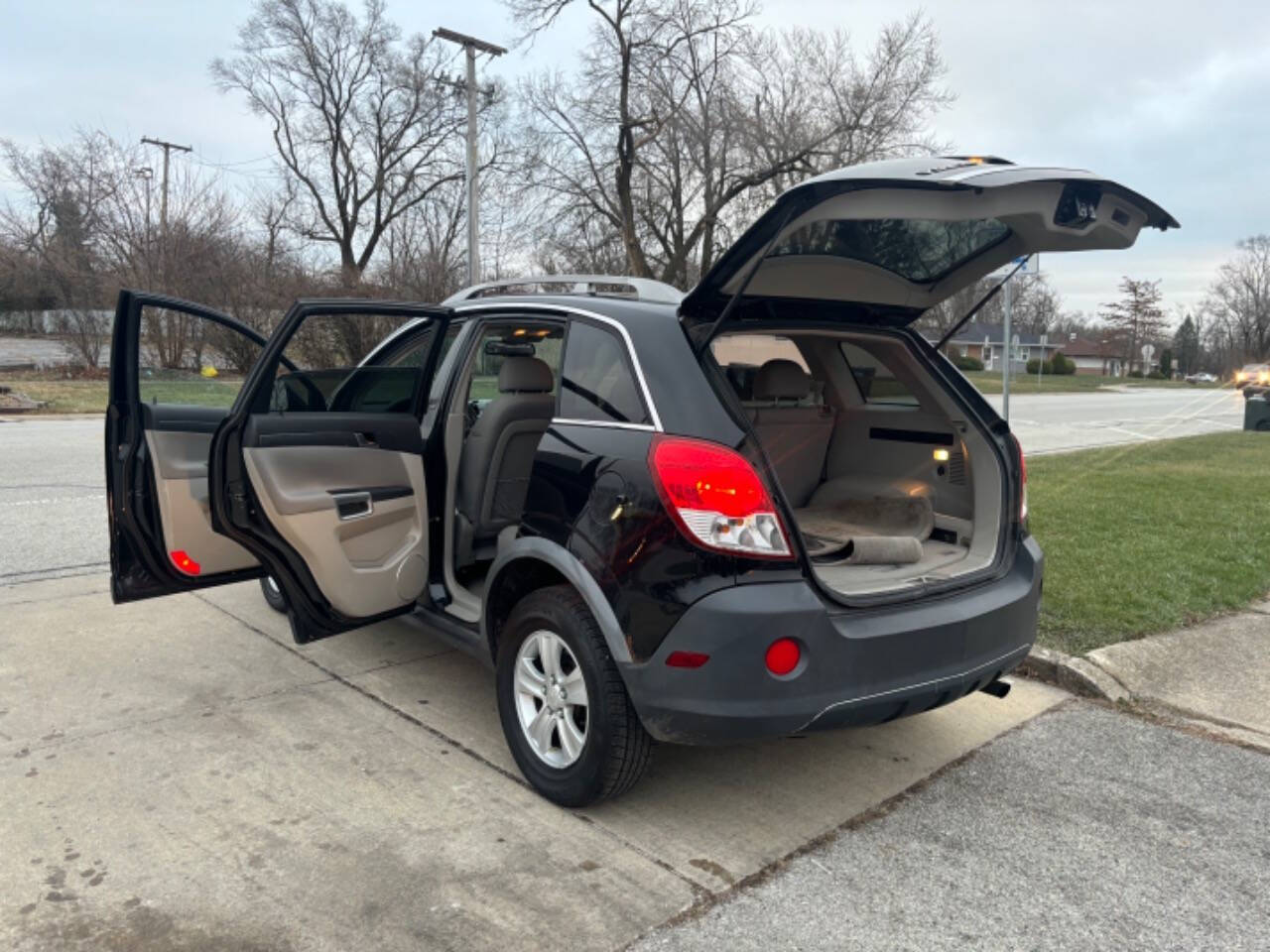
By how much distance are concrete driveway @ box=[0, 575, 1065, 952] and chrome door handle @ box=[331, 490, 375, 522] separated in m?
0.87

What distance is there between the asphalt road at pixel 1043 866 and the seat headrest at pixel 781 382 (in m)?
1.73

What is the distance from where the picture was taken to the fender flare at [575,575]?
2799 millimetres

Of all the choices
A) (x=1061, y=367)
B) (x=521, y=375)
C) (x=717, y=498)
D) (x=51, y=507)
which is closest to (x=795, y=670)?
(x=717, y=498)

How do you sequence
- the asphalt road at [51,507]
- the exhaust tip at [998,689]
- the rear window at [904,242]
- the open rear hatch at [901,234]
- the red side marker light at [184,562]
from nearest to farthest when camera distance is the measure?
the open rear hatch at [901,234]
the rear window at [904,242]
the exhaust tip at [998,689]
the red side marker light at [184,562]
the asphalt road at [51,507]

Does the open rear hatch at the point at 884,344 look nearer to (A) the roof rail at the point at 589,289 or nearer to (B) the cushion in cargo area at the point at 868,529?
(B) the cushion in cargo area at the point at 868,529

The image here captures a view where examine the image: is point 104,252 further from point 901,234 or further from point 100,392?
point 901,234

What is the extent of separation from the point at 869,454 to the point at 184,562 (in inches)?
→ 122

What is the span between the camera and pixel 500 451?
13.8 feet

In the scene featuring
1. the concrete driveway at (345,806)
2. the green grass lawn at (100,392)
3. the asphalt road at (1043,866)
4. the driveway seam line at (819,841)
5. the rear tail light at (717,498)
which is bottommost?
the asphalt road at (1043,866)

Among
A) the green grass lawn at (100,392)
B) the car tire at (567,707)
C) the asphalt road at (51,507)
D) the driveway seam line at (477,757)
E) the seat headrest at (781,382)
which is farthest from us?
the asphalt road at (51,507)

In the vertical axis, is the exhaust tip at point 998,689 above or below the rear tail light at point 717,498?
below

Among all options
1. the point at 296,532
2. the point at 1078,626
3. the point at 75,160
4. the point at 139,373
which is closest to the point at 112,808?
the point at 296,532

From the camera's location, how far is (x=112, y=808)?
3021mm

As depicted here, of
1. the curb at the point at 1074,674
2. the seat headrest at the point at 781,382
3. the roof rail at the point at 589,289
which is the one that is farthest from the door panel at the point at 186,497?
the curb at the point at 1074,674
